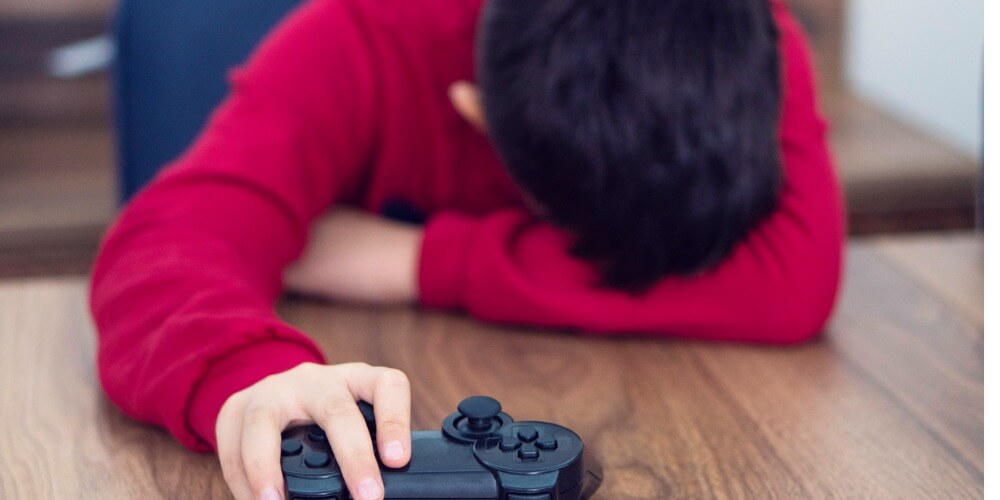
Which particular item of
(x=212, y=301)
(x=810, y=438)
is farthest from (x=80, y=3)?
(x=810, y=438)

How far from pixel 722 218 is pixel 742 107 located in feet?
0.24

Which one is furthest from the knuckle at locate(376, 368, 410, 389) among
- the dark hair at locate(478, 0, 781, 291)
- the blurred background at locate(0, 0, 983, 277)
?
the blurred background at locate(0, 0, 983, 277)

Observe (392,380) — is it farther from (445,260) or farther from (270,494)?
(445,260)

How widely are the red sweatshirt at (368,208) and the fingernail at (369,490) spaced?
0.14 m

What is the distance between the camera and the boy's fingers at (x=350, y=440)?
0.44m

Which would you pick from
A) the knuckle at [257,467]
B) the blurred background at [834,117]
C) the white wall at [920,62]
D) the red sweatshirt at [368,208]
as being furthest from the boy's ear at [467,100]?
the white wall at [920,62]

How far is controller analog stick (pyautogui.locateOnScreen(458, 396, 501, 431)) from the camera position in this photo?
0.48m

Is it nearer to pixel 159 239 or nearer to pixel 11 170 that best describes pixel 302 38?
pixel 159 239

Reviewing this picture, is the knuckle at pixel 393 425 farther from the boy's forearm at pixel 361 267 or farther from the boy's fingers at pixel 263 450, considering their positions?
the boy's forearm at pixel 361 267

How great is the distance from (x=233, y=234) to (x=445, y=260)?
158 mm

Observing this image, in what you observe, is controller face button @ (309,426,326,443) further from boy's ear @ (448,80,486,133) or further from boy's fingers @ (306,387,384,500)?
boy's ear @ (448,80,486,133)

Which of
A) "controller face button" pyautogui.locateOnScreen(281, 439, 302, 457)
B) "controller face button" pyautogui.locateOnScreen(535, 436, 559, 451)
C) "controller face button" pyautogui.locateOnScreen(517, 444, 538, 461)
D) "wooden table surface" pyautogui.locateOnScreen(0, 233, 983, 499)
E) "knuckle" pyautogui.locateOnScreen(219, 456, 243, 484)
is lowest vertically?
"wooden table surface" pyautogui.locateOnScreen(0, 233, 983, 499)

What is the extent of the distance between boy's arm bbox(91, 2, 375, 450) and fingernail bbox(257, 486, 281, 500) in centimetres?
10

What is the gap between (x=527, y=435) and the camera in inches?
18.6
